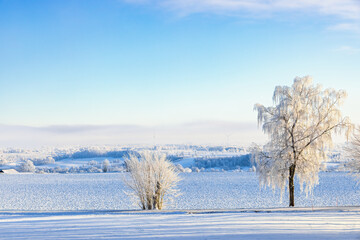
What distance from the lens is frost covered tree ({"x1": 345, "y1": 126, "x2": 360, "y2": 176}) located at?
22891 mm

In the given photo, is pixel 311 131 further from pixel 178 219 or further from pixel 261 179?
pixel 178 219

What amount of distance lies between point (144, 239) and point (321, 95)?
17727mm

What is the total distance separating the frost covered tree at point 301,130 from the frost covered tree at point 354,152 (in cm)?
133

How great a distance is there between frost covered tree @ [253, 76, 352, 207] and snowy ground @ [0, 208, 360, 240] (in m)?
7.18

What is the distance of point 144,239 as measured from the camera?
1198 cm

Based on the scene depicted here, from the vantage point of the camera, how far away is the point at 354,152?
23203 mm

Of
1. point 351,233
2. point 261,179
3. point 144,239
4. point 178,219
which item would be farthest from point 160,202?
point 351,233

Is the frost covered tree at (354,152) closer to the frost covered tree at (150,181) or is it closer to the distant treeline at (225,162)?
the frost covered tree at (150,181)

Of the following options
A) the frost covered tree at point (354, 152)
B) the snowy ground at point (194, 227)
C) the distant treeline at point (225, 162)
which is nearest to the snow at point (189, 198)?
the snowy ground at point (194, 227)

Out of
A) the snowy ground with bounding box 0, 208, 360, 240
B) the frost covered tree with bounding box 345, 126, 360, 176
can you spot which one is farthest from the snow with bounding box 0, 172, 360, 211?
the frost covered tree with bounding box 345, 126, 360, 176

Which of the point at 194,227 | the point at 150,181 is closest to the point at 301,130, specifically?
the point at 150,181

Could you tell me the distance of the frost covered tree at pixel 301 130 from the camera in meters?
23.4

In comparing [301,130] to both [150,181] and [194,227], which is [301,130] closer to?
[150,181]

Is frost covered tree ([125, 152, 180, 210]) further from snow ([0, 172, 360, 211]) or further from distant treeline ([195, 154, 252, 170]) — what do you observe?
distant treeline ([195, 154, 252, 170])
